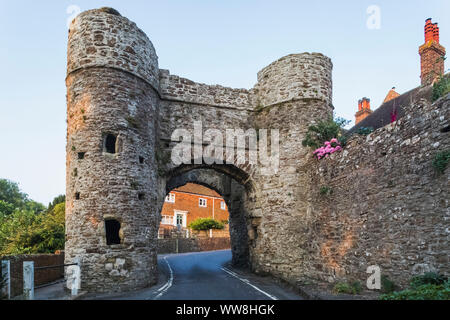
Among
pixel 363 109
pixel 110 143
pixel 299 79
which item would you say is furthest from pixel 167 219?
pixel 110 143

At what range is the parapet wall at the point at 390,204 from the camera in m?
8.92

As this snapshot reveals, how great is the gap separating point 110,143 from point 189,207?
3155 cm

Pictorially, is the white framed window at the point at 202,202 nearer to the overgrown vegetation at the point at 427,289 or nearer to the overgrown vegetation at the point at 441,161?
the overgrown vegetation at the point at 427,289

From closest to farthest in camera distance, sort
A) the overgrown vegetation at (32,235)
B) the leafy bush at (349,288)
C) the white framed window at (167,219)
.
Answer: the leafy bush at (349,288) → the overgrown vegetation at (32,235) → the white framed window at (167,219)

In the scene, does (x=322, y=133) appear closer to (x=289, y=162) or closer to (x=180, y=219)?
(x=289, y=162)

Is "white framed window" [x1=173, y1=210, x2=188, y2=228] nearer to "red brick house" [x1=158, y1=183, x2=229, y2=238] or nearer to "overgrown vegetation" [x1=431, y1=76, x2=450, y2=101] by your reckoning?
"red brick house" [x1=158, y1=183, x2=229, y2=238]

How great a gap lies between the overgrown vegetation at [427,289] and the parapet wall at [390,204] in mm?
258

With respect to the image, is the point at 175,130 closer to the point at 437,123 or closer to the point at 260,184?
the point at 260,184

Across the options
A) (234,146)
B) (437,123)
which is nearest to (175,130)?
(234,146)

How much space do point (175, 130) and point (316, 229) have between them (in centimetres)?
657

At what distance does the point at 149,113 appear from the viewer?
567 inches

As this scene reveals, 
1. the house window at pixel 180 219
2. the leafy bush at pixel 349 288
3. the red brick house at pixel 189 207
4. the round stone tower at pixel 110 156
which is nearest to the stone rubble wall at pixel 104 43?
the round stone tower at pixel 110 156

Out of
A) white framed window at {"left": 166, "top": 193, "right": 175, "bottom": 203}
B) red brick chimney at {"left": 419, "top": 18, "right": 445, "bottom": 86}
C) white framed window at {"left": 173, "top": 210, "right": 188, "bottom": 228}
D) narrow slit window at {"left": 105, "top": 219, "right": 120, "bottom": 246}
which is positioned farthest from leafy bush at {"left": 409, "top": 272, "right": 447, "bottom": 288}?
white framed window at {"left": 173, "top": 210, "right": 188, "bottom": 228}
